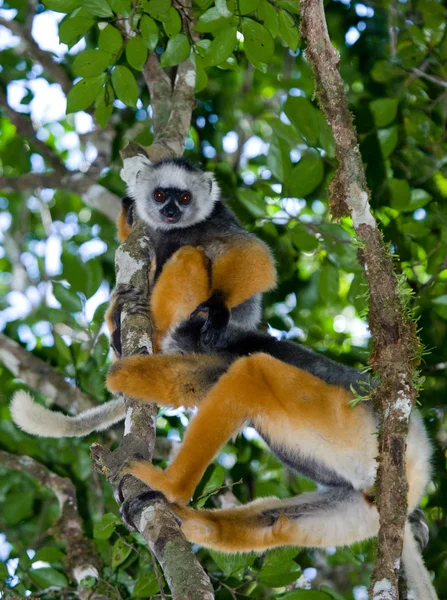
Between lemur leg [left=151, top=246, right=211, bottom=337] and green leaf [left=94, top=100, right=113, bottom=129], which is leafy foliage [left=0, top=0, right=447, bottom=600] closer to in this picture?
green leaf [left=94, top=100, right=113, bottom=129]

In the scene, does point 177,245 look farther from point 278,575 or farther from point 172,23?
point 278,575

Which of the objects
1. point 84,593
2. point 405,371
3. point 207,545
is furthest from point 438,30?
point 84,593

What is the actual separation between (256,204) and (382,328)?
3.07 meters

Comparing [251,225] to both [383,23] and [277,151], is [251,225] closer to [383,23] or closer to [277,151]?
[277,151]

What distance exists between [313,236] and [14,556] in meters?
4.17

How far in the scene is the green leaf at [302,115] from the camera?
5867mm

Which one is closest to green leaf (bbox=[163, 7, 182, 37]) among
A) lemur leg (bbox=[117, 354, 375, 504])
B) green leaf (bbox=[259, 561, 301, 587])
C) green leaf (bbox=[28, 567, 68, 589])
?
lemur leg (bbox=[117, 354, 375, 504])

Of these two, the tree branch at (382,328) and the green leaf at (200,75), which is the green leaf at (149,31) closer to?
the green leaf at (200,75)

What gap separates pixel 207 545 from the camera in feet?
14.9

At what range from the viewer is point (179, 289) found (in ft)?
16.5

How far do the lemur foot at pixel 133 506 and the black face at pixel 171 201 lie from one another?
9.02ft

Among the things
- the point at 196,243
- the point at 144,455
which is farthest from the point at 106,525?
the point at 196,243

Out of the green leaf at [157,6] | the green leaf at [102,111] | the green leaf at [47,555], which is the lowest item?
the green leaf at [47,555]

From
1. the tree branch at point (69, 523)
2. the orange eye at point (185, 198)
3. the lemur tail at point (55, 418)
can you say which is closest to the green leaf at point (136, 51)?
the orange eye at point (185, 198)
